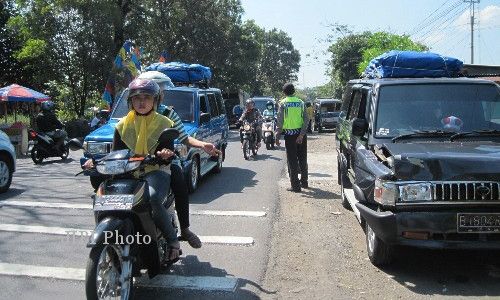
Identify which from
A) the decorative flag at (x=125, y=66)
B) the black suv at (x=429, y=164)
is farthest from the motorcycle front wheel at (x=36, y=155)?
the black suv at (x=429, y=164)

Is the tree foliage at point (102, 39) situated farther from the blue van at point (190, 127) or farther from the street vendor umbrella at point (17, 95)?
the blue van at point (190, 127)

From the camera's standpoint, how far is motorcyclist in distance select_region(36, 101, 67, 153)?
15.4 m

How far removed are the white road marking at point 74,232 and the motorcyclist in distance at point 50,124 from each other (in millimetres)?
8739

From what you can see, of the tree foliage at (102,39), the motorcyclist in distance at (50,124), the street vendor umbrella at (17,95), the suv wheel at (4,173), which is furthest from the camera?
the tree foliage at (102,39)

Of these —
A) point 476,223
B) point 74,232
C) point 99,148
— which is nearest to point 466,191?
point 476,223

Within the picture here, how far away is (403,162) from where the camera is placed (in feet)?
15.7

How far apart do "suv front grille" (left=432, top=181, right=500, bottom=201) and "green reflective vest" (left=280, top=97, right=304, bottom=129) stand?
5.41 m

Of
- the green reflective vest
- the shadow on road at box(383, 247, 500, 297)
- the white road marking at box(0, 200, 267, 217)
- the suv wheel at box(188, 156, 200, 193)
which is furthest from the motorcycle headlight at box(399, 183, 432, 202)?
the suv wheel at box(188, 156, 200, 193)

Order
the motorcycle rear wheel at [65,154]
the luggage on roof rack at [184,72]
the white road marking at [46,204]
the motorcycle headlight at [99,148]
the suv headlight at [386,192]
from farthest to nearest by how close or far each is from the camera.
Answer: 1. the motorcycle rear wheel at [65,154]
2. the luggage on roof rack at [184,72]
3. the motorcycle headlight at [99,148]
4. the white road marking at [46,204]
5. the suv headlight at [386,192]

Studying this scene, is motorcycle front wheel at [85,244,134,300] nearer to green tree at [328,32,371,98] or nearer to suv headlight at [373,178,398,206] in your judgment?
suv headlight at [373,178,398,206]

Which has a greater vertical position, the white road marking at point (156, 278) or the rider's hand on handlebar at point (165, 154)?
the rider's hand on handlebar at point (165, 154)

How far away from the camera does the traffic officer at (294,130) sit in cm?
991

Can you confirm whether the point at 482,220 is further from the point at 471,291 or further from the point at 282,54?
the point at 282,54

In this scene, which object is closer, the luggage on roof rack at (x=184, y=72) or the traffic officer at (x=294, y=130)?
the traffic officer at (x=294, y=130)
